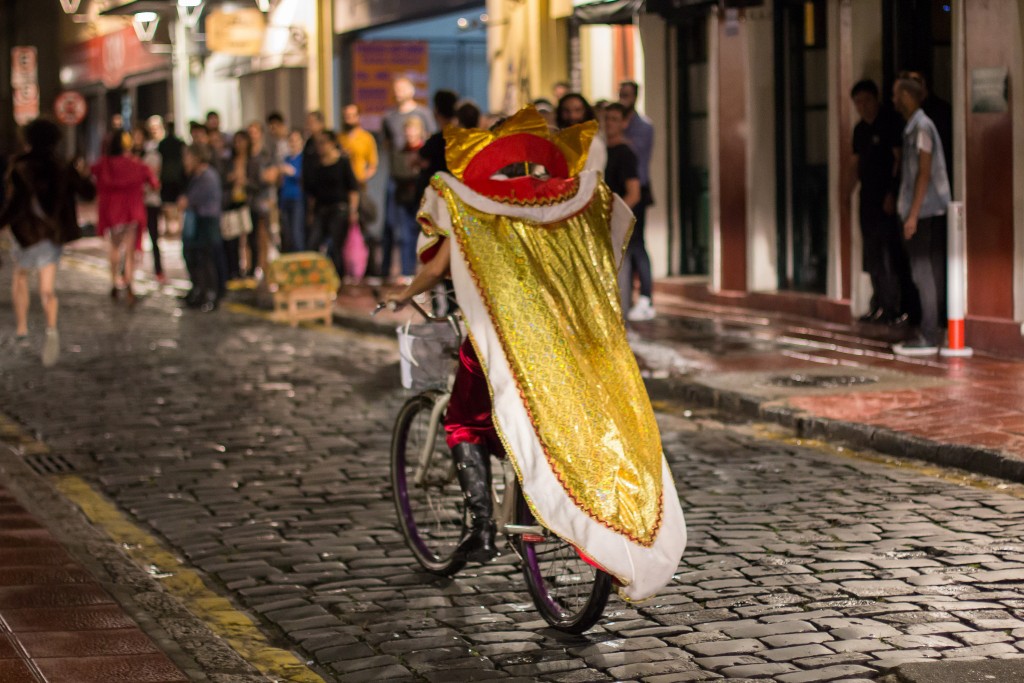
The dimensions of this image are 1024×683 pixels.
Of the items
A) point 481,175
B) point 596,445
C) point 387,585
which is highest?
point 481,175

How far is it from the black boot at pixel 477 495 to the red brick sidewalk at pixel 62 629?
1.26 metres

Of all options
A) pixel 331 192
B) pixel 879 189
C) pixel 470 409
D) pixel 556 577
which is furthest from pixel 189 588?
pixel 331 192

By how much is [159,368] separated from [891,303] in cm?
571

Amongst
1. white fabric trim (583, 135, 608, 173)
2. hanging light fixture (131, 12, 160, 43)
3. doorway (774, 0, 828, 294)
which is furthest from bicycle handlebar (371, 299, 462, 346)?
hanging light fixture (131, 12, 160, 43)

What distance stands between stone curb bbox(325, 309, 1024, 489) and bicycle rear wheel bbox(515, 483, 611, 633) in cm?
332

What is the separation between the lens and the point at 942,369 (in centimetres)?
1216

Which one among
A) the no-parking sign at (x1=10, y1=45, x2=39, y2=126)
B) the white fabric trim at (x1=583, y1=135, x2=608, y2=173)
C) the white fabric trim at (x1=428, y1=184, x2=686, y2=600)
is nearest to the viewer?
the white fabric trim at (x1=428, y1=184, x2=686, y2=600)

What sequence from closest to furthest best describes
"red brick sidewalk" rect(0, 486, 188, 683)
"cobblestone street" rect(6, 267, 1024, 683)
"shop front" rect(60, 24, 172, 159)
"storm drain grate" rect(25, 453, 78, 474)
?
1. "red brick sidewalk" rect(0, 486, 188, 683)
2. "cobblestone street" rect(6, 267, 1024, 683)
3. "storm drain grate" rect(25, 453, 78, 474)
4. "shop front" rect(60, 24, 172, 159)

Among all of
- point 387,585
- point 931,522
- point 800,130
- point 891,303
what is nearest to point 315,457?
point 387,585

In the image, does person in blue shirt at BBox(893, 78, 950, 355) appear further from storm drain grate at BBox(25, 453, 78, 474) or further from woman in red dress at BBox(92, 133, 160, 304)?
woman in red dress at BBox(92, 133, 160, 304)

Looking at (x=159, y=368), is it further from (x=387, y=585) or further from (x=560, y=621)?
(x=560, y=621)

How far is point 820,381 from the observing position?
38.4 feet

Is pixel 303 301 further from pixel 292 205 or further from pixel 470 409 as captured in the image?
pixel 470 409

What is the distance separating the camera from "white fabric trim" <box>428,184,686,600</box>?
567 cm
